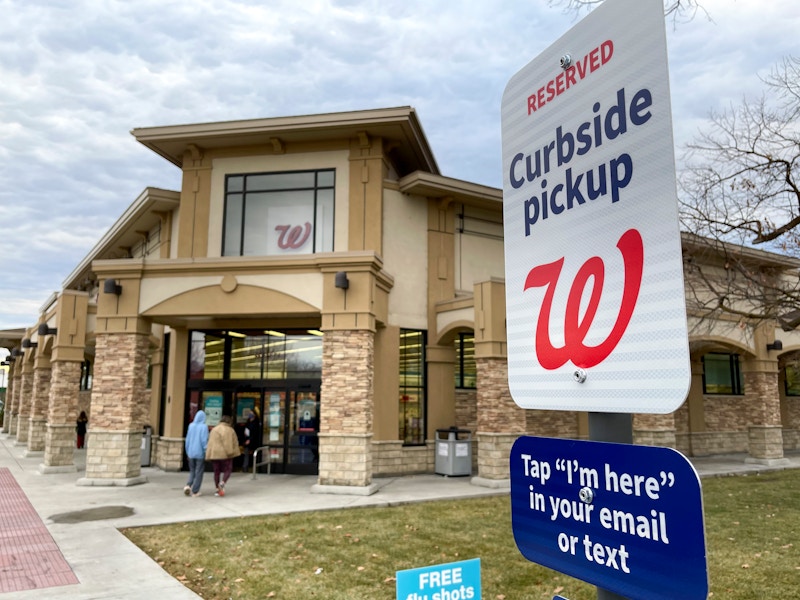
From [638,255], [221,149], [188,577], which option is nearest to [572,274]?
[638,255]

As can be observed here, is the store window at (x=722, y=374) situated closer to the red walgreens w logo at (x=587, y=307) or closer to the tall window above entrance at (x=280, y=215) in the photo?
the tall window above entrance at (x=280, y=215)

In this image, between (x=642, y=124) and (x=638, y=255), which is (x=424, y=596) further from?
(x=642, y=124)

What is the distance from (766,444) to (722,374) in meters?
5.41

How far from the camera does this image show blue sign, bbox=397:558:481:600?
9.09ft

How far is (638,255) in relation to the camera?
4.73 feet

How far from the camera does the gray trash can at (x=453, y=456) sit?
690 inches

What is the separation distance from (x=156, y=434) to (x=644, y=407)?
67.7ft

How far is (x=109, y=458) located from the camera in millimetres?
15516

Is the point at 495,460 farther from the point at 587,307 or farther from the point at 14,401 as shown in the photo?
the point at 14,401

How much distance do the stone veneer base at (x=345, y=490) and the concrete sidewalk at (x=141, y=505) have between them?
0.60 feet

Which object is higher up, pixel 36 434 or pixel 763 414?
pixel 763 414

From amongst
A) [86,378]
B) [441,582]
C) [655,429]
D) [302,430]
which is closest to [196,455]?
[302,430]

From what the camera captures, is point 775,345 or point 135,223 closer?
point 775,345

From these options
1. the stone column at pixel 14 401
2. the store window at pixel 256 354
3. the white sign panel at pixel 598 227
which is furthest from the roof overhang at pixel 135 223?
the white sign panel at pixel 598 227
